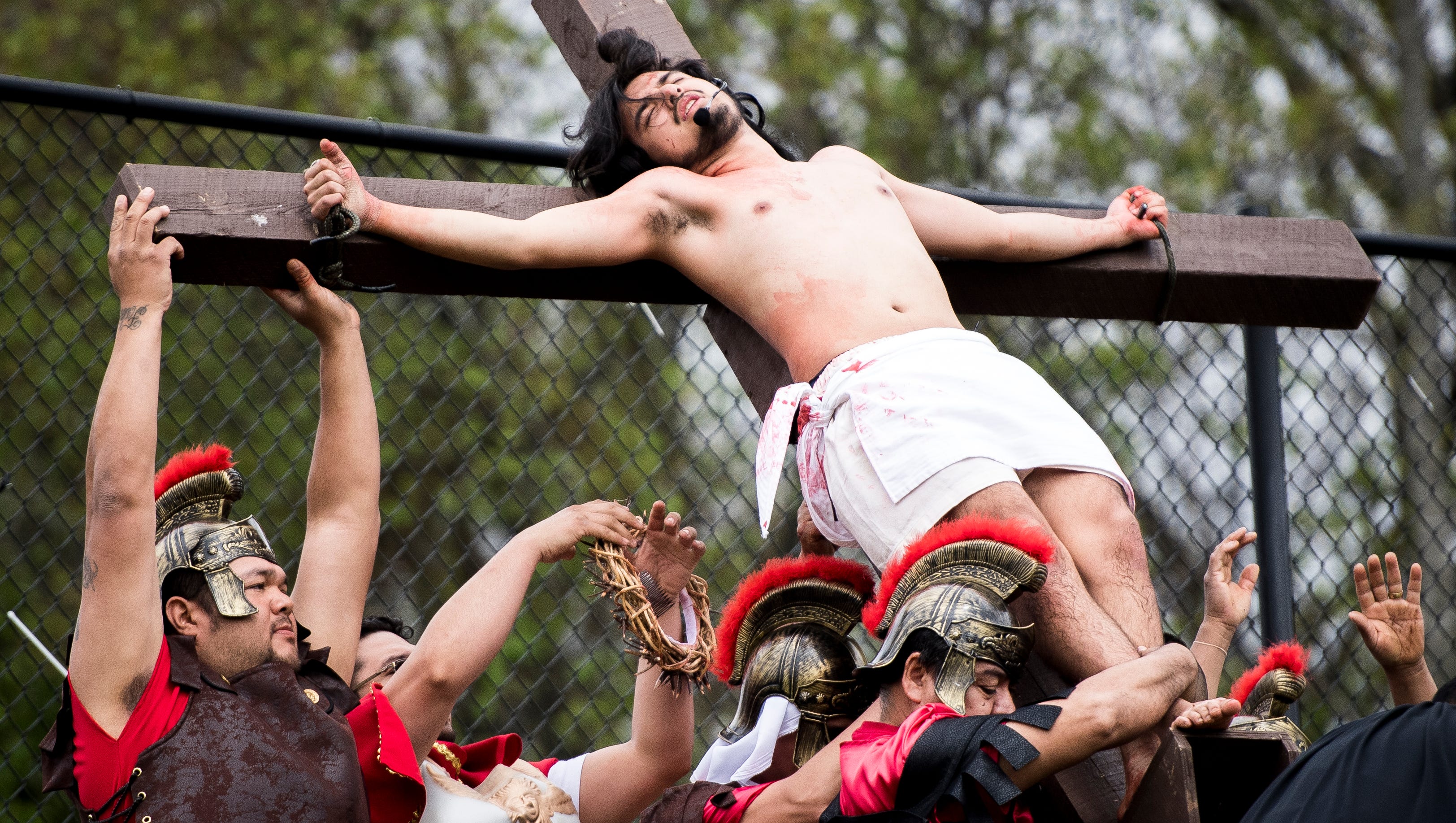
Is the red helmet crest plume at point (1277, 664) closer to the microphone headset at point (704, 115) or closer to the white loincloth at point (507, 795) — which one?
the white loincloth at point (507, 795)

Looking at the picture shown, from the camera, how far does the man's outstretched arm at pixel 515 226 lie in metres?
2.55

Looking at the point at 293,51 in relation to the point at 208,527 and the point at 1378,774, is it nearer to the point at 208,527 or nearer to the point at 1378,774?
the point at 208,527


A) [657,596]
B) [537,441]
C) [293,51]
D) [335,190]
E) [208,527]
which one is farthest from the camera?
[293,51]

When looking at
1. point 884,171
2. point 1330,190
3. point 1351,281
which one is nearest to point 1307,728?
point 1351,281

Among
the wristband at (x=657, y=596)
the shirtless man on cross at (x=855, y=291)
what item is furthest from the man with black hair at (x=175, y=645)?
the wristband at (x=657, y=596)

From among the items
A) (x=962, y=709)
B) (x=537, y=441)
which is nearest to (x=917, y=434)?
(x=962, y=709)

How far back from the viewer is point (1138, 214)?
Result: 3074 millimetres

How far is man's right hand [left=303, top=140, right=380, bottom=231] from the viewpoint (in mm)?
2512

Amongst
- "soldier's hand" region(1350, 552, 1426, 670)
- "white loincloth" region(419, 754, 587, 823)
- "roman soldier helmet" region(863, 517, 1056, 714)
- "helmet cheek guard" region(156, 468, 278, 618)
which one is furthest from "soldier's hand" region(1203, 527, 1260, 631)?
"helmet cheek guard" region(156, 468, 278, 618)

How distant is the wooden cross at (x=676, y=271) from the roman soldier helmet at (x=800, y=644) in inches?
16.6

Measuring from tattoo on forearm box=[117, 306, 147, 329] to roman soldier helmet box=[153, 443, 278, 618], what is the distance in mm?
383

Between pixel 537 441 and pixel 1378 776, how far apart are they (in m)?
5.41

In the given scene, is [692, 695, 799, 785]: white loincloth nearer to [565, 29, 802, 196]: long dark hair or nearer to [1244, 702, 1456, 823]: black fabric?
[1244, 702, 1456, 823]: black fabric

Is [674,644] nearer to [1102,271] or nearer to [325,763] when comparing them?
[325,763]
